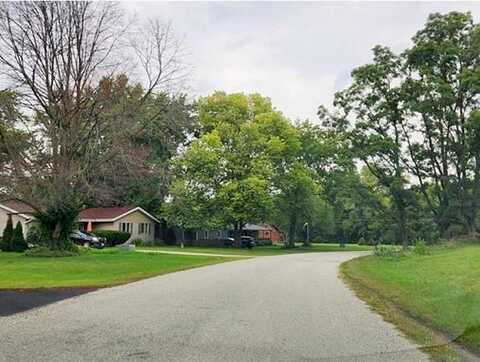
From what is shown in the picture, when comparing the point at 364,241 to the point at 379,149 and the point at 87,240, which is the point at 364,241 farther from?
the point at 87,240

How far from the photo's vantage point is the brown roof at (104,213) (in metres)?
55.0

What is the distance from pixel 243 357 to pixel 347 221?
259ft

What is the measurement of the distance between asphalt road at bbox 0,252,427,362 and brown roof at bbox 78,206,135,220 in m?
41.0

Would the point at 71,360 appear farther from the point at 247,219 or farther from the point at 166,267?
the point at 247,219

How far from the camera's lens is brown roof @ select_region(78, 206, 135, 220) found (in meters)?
55.0

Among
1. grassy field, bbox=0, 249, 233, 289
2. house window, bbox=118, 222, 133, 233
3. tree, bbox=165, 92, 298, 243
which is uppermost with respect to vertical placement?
tree, bbox=165, 92, 298, 243

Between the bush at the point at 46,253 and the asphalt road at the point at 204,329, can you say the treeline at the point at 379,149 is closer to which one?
the bush at the point at 46,253

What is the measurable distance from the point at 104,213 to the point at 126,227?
2.86 m

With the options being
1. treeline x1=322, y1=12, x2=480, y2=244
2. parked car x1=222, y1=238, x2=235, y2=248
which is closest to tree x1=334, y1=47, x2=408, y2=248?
treeline x1=322, y1=12, x2=480, y2=244

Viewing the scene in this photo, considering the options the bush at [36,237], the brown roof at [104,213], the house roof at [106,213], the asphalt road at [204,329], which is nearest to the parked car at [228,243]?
the house roof at [106,213]

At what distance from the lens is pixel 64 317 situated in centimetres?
1035

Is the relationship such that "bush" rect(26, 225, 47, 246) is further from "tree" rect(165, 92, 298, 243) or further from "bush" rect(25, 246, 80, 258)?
"tree" rect(165, 92, 298, 243)

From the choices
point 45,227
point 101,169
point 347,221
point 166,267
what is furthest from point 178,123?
point 347,221

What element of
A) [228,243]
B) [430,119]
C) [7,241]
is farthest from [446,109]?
[7,241]
